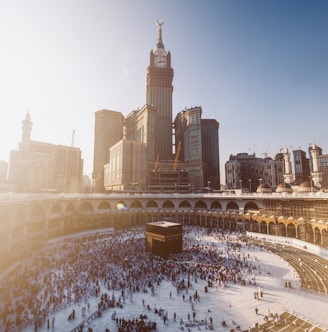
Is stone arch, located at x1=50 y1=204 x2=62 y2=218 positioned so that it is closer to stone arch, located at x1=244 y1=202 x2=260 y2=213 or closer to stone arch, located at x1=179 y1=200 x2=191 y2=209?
stone arch, located at x1=179 y1=200 x2=191 y2=209

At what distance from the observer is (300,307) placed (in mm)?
20312

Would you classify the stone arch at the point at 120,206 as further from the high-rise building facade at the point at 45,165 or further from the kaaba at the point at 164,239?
the high-rise building facade at the point at 45,165

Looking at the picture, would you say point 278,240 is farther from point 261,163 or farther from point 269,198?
point 261,163

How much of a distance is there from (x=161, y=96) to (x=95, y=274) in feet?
452

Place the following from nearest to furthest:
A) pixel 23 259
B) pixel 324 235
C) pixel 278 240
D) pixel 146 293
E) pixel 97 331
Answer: pixel 97 331
pixel 146 293
pixel 23 259
pixel 324 235
pixel 278 240

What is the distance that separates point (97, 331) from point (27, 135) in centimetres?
10566

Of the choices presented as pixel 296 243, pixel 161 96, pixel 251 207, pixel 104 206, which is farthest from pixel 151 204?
pixel 161 96

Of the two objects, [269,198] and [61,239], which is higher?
[269,198]

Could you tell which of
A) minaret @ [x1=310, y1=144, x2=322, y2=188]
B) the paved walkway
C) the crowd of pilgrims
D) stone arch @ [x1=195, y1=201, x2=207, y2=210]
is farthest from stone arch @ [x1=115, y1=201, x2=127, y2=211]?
minaret @ [x1=310, y1=144, x2=322, y2=188]

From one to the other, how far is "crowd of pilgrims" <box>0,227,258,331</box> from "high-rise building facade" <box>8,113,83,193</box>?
8080 centimetres

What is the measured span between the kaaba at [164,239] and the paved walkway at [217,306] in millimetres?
8671

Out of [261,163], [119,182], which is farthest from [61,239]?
[261,163]

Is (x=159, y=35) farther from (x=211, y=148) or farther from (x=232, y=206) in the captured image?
(x=232, y=206)

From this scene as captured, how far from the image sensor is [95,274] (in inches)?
1035
